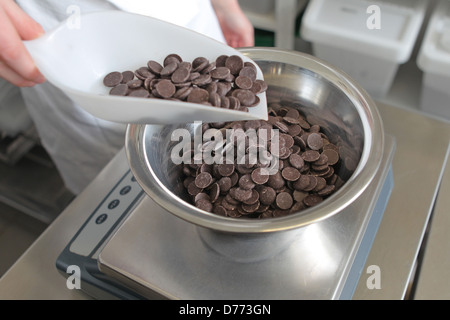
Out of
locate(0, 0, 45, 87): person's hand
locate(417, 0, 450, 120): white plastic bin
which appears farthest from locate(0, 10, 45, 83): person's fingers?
locate(417, 0, 450, 120): white plastic bin

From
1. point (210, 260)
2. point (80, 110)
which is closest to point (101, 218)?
point (210, 260)

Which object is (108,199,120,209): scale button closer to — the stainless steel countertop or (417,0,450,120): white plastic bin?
the stainless steel countertop

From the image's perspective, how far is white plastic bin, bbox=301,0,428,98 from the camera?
1.30 meters

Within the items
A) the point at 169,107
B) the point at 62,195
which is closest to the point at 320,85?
the point at 169,107

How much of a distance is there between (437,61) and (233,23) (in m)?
0.66

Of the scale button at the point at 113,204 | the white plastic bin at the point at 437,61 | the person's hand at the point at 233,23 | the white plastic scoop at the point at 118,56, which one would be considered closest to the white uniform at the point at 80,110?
the person's hand at the point at 233,23

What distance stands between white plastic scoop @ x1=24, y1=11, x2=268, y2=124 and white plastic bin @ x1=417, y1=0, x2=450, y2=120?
2.71 feet

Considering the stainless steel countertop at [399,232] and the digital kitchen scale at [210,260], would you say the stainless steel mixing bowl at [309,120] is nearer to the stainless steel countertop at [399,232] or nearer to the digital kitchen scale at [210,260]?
the digital kitchen scale at [210,260]

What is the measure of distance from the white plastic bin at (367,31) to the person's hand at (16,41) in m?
0.94

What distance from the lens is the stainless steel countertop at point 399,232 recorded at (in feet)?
2.36

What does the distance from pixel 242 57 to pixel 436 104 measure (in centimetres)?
102

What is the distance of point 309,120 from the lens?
733mm
